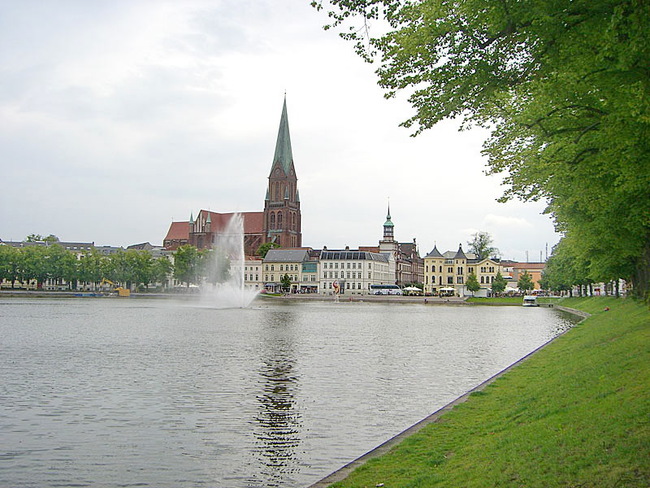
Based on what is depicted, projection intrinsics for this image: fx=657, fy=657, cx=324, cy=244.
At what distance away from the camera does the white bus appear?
181500 mm

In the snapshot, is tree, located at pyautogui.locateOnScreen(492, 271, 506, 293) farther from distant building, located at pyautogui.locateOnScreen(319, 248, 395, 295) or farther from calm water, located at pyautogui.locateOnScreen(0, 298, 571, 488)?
calm water, located at pyautogui.locateOnScreen(0, 298, 571, 488)

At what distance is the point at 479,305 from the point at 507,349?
9634 centimetres

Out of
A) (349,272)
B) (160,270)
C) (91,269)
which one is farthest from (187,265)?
(349,272)

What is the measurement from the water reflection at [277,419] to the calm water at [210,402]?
5cm

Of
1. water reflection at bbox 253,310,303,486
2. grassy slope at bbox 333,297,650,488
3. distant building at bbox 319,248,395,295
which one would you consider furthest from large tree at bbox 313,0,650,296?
distant building at bbox 319,248,395,295

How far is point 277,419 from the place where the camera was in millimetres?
18688

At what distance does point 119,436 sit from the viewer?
16.6 meters

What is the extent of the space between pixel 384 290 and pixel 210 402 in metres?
164

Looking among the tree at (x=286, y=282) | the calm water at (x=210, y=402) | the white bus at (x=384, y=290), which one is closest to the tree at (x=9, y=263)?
the tree at (x=286, y=282)

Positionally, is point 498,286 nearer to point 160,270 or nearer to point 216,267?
point 216,267

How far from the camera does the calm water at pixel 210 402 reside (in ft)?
46.6

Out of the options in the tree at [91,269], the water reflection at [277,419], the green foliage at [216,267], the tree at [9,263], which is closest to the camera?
the water reflection at [277,419]

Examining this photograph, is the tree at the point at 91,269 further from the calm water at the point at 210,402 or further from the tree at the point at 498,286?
the calm water at the point at 210,402

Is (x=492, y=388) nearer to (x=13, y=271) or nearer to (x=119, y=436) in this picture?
(x=119, y=436)
